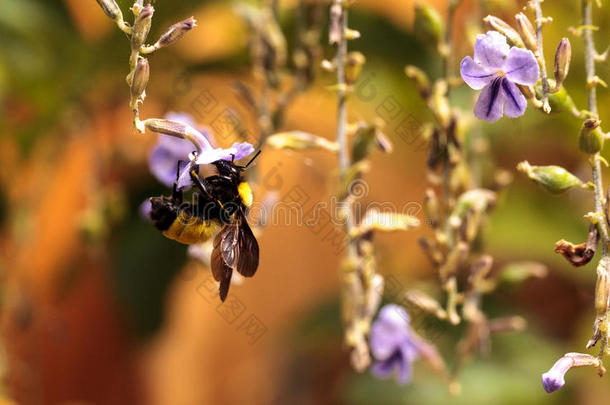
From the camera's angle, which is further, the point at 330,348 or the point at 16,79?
the point at 330,348

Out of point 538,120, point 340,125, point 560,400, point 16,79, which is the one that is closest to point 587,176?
point 538,120

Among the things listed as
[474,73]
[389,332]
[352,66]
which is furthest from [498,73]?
[389,332]

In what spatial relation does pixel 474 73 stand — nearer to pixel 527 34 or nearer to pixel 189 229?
pixel 527 34

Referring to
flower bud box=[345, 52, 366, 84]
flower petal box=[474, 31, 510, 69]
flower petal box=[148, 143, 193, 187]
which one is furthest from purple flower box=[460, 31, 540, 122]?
flower petal box=[148, 143, 193, 187]

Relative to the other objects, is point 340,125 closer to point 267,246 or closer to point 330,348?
point 267,246

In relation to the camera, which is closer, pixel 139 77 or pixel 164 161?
pixel 139 77
